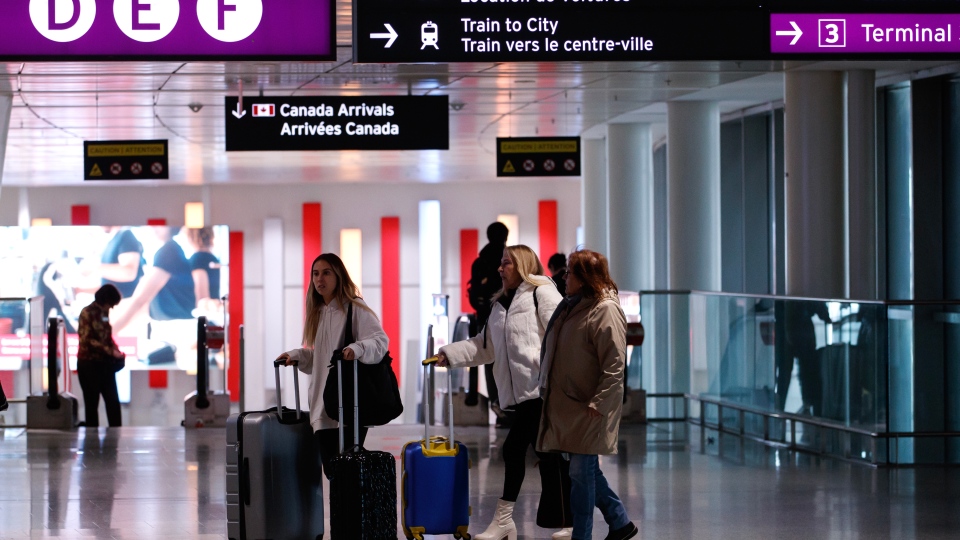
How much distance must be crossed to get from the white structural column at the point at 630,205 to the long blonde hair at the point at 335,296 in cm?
1158

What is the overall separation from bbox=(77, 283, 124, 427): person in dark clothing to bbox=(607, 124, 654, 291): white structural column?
7.29 metres

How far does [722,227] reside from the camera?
18.2 m

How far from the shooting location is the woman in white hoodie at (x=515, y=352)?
646 cm

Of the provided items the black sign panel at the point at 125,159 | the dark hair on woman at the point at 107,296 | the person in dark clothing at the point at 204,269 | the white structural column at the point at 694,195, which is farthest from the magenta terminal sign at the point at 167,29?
the person in dark clothing at the point at 204,269

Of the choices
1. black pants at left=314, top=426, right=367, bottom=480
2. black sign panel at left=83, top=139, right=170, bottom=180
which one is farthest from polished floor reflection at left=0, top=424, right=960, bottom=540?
black sign panel at left=83, top=139, right=170, bottom=180

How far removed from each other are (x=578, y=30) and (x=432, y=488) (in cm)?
238

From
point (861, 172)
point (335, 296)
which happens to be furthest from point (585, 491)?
point (861, 172)

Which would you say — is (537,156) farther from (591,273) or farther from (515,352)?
(591,273)

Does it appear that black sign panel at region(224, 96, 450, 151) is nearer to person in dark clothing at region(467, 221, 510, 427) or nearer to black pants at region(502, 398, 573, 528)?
person in dark clothing at region(467, 221, 510, 427)

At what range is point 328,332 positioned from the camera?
21.0 ft

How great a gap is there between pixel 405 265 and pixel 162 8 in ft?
73.3

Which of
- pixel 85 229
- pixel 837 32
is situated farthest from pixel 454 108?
pixel 85 229

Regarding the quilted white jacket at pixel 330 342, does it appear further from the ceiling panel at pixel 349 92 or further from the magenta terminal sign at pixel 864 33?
the ceiling panel at pixel 349 92

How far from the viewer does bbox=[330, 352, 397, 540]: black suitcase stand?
609 centimetres
